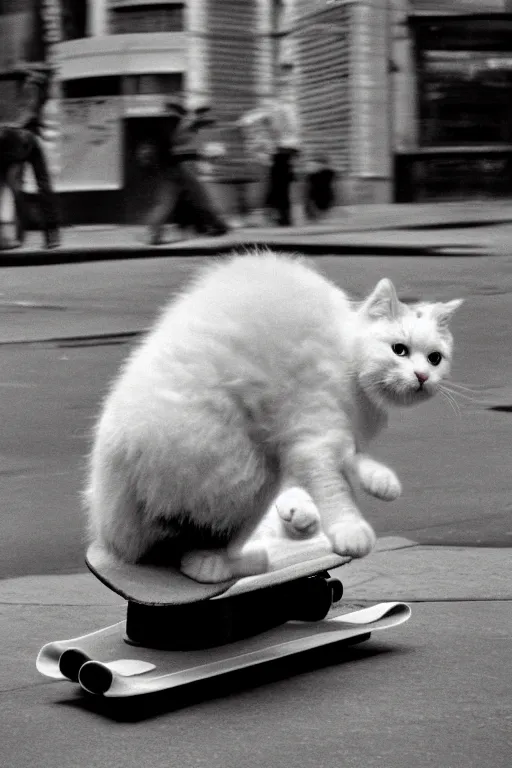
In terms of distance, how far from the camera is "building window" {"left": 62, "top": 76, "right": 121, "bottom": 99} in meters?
5.05

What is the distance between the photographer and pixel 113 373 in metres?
5.30

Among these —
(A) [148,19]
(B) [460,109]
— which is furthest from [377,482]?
(B) [460,109]

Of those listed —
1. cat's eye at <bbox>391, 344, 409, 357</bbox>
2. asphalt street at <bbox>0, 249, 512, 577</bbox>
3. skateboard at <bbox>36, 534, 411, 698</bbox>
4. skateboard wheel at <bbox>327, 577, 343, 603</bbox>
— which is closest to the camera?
cat's eye at <bbox>391, 344, 409, 357</bbox>

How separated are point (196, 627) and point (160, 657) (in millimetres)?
105

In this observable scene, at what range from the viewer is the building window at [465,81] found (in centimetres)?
535

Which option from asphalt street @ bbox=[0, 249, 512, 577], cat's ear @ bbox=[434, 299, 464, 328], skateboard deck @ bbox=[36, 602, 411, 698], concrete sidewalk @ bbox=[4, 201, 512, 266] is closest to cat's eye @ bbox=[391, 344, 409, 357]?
cat's ear @ bbox=[434, 299, 464, 328]

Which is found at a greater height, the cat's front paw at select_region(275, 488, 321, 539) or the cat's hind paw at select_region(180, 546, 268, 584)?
the cat's front paw at select_region(275, 488, 321, 539)

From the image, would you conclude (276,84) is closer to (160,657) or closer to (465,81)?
(465,81)

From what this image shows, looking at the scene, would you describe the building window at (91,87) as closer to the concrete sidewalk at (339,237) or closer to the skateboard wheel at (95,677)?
the concrete sidewalk at (339,237)

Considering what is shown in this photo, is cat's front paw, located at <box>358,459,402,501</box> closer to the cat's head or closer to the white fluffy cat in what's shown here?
the white fluffy cat

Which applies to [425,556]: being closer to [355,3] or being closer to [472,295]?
[472,295]

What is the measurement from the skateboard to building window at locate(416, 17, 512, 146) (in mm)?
2544

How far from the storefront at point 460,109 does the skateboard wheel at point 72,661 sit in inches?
111

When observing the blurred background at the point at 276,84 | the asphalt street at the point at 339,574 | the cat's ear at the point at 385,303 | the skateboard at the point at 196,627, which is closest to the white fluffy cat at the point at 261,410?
the cat's ear at the point at 385,303
